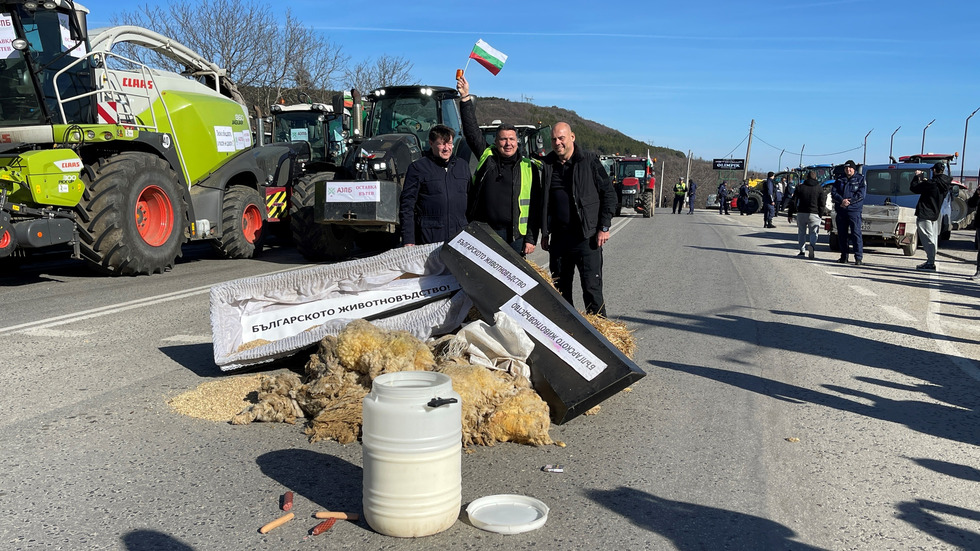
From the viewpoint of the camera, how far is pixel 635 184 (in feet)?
114

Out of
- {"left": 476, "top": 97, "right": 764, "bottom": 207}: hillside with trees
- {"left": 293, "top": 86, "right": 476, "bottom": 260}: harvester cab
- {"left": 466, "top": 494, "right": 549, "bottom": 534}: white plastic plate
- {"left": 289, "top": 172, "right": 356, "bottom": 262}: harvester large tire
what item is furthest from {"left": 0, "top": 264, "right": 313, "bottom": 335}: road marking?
{"left": 476, "top": 97, "right": 764, "bottom": 207}: hillside with trees

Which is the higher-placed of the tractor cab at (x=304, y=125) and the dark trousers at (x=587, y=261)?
the tractor cab at (x=304, y=125)

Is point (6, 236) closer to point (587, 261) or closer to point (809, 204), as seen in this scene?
point (587, 261)

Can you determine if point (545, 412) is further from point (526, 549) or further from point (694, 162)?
point (694, 162)

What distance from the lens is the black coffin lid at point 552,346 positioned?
4.49 meters

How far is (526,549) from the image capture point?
3.10 meters

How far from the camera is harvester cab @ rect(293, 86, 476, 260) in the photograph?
1112cm

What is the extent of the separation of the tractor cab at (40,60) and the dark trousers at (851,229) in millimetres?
13080

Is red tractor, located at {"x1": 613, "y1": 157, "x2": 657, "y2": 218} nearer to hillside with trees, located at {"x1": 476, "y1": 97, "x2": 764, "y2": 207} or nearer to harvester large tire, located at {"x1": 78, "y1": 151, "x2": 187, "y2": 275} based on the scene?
harvester large tire, located at {"x1": 78, "y1": 151, "x2": 187, "y2": 275}

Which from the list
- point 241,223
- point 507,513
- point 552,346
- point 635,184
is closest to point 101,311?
point 241,223

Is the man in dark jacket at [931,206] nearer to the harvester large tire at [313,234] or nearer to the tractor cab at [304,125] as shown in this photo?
the harvester large tire at [313,234]

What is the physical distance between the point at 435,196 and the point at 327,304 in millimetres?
1472

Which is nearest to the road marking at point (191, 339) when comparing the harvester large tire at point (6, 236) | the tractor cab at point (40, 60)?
the harvester large tire at point (6, 236)

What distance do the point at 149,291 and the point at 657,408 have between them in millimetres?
6690
